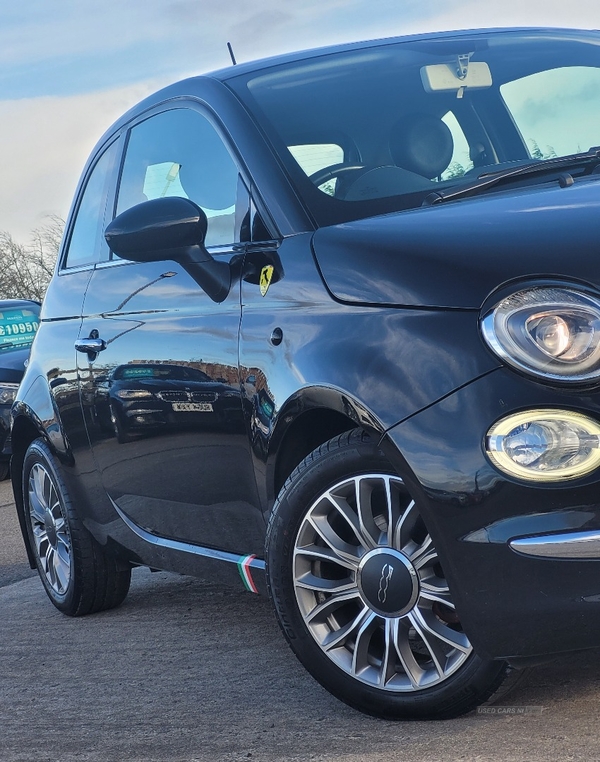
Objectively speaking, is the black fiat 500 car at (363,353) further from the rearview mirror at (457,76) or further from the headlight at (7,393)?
the headlight at (7,393)

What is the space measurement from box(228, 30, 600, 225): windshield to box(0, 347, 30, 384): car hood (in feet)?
25.5

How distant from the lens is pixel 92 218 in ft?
17.0

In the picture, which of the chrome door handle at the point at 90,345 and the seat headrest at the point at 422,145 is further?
the chrome door handle at the point at 90,345

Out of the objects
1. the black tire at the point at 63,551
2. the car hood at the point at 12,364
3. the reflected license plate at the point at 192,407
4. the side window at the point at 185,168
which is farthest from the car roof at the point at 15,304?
the reflected license plate at the point at 192,407

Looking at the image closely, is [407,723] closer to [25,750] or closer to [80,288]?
[25,750]

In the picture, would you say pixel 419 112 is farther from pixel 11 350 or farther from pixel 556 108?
pixel 11 350

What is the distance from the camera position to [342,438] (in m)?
3.25

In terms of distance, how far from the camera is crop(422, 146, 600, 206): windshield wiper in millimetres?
3544

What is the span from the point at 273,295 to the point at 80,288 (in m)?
1.60

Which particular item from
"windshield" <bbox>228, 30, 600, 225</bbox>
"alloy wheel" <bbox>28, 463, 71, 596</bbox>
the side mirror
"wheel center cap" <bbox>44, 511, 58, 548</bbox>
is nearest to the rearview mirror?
"windshield" <bbox>228, 30, 600, 225</bbox>

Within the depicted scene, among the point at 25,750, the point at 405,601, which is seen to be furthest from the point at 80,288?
the point at 405,601

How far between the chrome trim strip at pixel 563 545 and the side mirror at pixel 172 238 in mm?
1358

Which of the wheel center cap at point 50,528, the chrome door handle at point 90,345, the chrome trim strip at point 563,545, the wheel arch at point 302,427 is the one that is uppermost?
the chrome door handle at point 90,345

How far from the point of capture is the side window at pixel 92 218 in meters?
5.00
